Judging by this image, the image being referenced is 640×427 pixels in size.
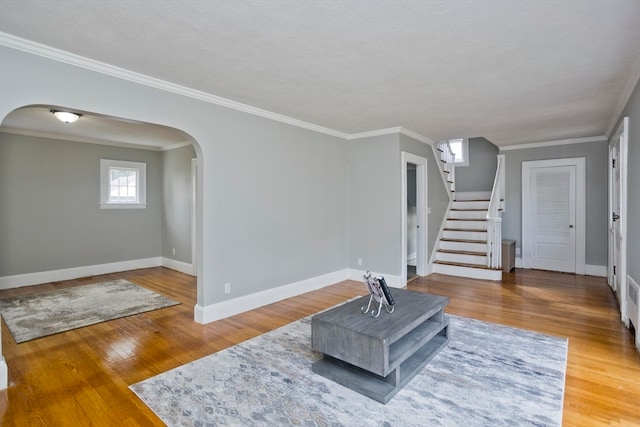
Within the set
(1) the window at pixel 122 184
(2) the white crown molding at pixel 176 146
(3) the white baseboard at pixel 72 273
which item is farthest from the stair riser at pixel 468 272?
(1) the window at pixel 122 184

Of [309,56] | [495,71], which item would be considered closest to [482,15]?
[495,71]

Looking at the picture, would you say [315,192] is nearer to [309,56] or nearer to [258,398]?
[309,56]

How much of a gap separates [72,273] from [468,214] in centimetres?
769

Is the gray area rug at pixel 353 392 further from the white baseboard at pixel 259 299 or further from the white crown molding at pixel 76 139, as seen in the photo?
the white crown molding at pixel 76 139

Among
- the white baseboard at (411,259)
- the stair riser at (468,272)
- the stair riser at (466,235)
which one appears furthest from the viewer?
the white baseboard at (411,259)

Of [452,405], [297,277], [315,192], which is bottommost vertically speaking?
[452,405]

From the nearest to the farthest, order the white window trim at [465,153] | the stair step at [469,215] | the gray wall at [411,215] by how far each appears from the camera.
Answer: the stair step at [469,215] < the gray wall at [411,215] < the white window trim at [465,153]

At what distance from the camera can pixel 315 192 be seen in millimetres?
Result: 5145

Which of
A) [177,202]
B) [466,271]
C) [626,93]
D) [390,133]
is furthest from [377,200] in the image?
[177,202]

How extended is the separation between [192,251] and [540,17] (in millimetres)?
5796

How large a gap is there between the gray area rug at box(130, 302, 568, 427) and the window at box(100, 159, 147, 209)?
485 cm

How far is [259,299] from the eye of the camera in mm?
4223

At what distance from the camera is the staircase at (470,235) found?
5754mm

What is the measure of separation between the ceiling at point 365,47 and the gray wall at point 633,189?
0.27 m
